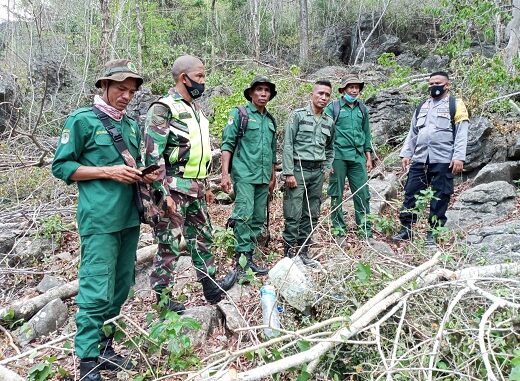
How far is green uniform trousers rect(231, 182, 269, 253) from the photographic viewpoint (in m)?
4.27

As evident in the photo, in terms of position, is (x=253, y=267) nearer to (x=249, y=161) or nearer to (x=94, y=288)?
(x=249, y=161)

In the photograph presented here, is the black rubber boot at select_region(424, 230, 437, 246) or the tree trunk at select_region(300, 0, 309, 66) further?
the tree trunk at select_region(300, 0, 309, 66)

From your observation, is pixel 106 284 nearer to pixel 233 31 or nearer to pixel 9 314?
pixel 9 314

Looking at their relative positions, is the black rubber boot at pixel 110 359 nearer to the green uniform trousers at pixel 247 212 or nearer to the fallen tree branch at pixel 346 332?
the fallen tree branch at pixel 346 332

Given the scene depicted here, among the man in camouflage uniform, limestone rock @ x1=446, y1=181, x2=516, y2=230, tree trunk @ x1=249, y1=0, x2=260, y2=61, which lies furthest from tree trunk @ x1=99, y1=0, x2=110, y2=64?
tree trunk @ x1=249, y1=0, x2=260, y2=61

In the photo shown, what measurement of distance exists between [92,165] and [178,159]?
2.28 ft

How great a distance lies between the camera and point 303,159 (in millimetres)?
4738

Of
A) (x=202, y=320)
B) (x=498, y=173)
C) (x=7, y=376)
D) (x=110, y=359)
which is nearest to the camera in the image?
(x=7, y=376)

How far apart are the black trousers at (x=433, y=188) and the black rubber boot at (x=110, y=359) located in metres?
3.44

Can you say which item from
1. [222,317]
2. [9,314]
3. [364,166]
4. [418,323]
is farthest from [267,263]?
[9,314]

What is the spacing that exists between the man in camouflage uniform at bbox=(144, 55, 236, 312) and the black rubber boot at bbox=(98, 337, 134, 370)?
1.67ft

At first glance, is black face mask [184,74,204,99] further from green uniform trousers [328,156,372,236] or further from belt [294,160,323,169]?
green uniform trousers [328,156,372,236]

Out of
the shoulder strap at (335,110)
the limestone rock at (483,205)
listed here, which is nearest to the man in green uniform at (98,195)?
the shoulder strap at (335,110)

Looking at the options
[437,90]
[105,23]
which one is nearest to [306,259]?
[437,90]
